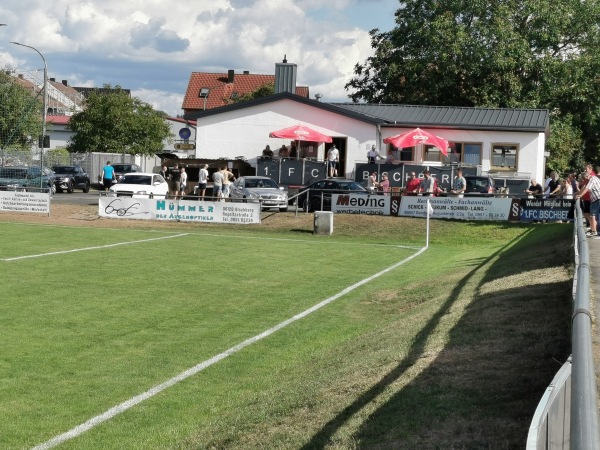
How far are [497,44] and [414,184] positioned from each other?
2324cm

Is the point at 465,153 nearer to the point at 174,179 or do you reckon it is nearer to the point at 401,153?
the point at 401,153

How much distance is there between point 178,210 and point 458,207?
1026 cm

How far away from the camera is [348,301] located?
17750 millimetres

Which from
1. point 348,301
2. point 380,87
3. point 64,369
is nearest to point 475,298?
point 348,301

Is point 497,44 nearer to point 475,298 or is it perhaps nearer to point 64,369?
point 475,298

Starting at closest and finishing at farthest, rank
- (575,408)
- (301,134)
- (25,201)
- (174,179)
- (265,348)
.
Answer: (575,408), (265,348), (25,201), (174,179), (301,134)

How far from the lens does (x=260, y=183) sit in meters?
40.4

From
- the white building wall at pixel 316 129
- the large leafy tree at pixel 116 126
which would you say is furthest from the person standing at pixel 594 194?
the large leafy tree at pixel 116 126

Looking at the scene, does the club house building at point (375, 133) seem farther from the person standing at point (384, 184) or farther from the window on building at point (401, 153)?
the person standing at point (384, 184)

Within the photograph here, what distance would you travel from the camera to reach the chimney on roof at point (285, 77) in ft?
176

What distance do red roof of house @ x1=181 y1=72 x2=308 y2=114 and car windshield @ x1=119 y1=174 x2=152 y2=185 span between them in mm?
68672

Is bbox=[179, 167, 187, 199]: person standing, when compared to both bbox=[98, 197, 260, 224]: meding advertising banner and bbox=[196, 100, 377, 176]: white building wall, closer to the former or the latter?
bbox=[98, 197, 260, 224]: meding advertising banner

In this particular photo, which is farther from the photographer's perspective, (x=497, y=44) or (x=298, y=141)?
(x=497, y=44)

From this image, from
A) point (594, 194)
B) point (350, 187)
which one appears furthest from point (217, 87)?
point (594, 194)
